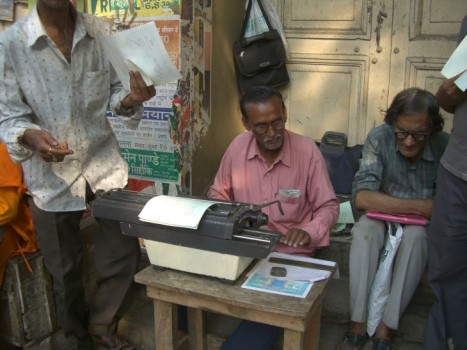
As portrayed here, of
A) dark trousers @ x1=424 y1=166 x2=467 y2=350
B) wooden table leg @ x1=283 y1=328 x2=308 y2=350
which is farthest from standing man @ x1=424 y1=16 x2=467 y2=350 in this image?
Answer: wooden table leg @ x1=283 y1=328 x2=308 y2=350

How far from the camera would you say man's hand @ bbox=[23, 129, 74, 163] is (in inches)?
78.4

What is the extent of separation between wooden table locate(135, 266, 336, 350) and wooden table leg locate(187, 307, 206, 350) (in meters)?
0.29

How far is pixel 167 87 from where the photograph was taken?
340cm

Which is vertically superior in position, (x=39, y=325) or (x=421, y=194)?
(x=421, y=194)

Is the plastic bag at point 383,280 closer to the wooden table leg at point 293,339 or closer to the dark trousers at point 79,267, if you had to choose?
the wooden table leg at point 293,339

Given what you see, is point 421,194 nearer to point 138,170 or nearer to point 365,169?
point 365,169

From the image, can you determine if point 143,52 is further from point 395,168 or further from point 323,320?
point 323,320

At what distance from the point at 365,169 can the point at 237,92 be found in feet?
5.83

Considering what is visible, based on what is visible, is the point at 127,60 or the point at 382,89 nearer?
the point at 127,60

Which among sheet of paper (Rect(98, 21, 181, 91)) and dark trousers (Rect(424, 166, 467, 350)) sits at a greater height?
sheet of paper (Rect(98, 21, 181, 91))

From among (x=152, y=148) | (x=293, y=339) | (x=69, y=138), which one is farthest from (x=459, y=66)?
(x=152, y=148)

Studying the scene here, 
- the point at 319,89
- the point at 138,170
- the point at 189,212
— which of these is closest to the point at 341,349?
the point at 189,212

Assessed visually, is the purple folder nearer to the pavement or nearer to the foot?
the pavement

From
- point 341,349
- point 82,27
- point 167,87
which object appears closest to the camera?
point 82,27
